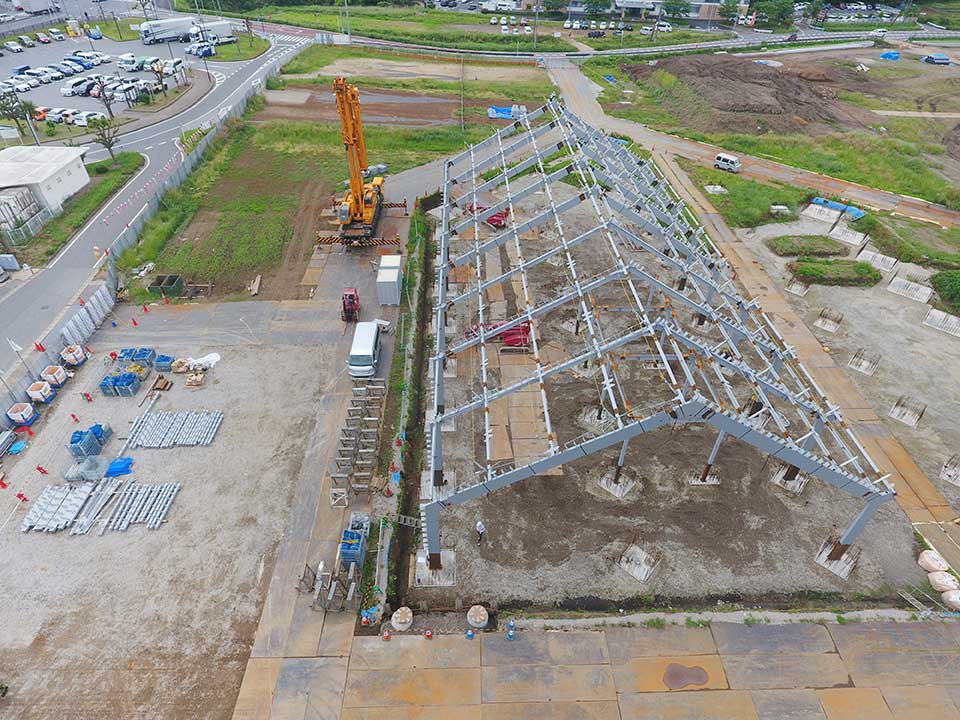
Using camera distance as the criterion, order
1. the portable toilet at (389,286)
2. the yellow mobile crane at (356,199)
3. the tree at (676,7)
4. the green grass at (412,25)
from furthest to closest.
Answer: the tree at (676,7) < the green grass at (412,25) < the yellow mobile crane at (356,199) < the portable toilet at (389,286)

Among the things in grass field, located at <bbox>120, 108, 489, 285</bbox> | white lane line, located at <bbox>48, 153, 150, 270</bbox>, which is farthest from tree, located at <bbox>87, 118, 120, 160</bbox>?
grass field, located at <bbox>120, 108, 489, 285</bbox>

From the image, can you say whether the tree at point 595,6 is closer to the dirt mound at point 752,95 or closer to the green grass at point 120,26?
the dirt mound at point 752,95

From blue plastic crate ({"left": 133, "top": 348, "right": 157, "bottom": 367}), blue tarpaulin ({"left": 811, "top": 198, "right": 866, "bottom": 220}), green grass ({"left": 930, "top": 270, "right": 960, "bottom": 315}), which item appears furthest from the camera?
blue tarpaulin ({"left": 811, "top": 198, "right": 866, "bottom": 220})

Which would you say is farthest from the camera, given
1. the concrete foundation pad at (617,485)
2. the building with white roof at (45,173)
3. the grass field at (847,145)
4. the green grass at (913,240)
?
the grass field at (847,145)

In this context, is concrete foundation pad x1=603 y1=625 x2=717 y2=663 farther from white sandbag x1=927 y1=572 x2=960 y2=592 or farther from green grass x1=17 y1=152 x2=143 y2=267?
green grass x1=17 y1=152 x2=143 y2=267

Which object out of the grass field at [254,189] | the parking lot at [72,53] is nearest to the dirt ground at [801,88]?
the grass field at [254,189]
